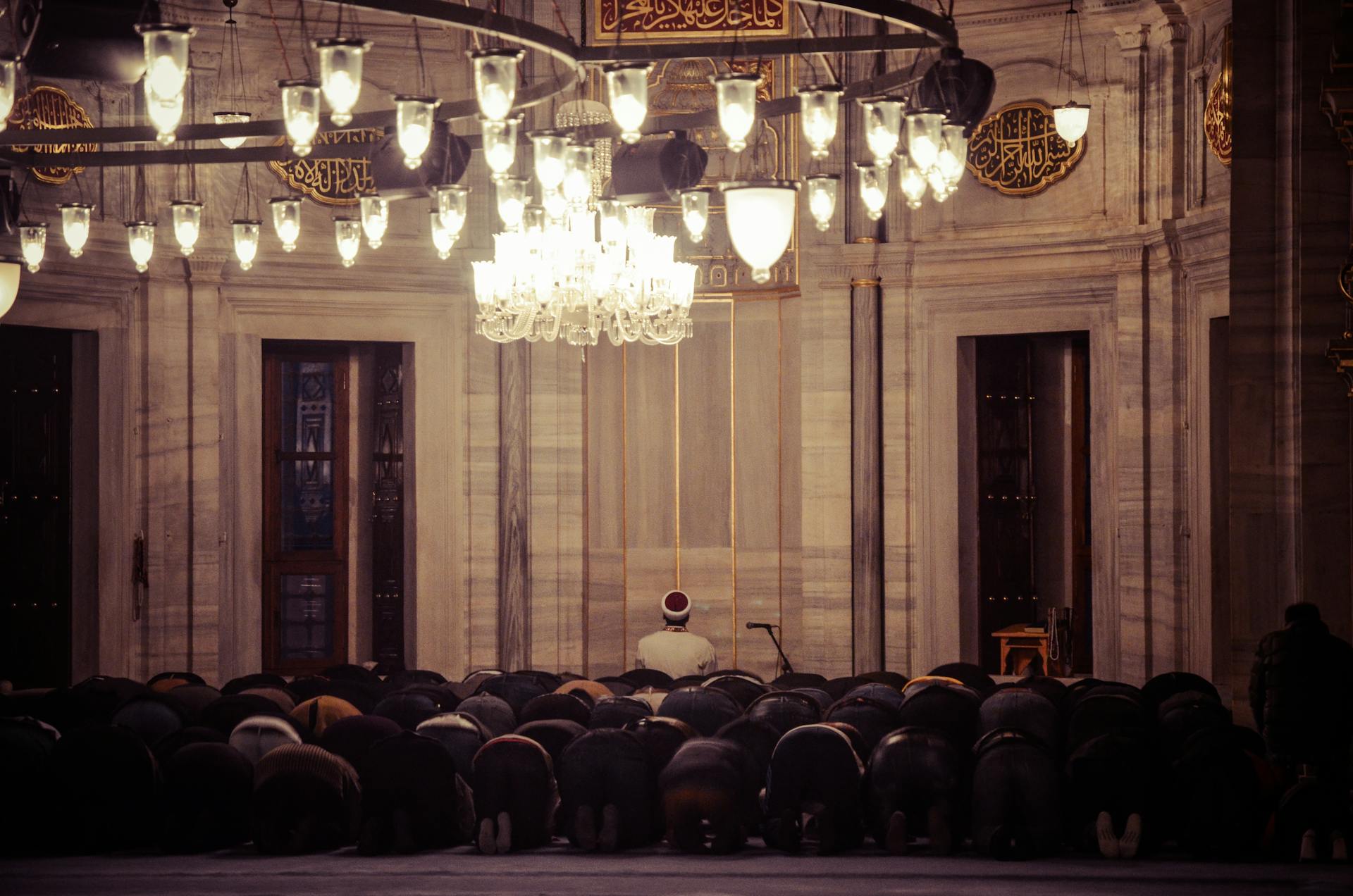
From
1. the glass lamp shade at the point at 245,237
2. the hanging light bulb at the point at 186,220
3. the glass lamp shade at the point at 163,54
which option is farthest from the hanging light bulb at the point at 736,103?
the glass lamp shade at the point at 245,237

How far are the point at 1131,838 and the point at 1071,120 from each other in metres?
5.11

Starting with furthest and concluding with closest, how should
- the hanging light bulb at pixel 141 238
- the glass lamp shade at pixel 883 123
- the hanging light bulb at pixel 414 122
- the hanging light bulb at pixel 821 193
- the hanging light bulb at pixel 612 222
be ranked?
1. the hanging light bulb at pixel 612 222
2. the hanging light bulb at pixel 141 238
3. the hanging light bulb at pixel 821 193
4. the glass lamp shade at pixel 883 123
5. the hanging light bulb at pixel 414 122

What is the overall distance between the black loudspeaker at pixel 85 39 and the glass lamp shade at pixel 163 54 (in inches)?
47.9

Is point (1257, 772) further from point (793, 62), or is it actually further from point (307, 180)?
point (307, 180)

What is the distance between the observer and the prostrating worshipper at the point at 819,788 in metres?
5.99

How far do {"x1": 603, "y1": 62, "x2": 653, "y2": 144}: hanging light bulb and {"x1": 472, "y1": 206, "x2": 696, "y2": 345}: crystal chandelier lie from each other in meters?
2.96

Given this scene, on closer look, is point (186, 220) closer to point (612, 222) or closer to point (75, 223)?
point (75, 223)

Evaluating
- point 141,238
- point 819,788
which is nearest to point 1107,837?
point 819,788

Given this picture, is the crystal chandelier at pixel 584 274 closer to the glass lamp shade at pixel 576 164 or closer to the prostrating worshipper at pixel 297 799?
the glass lamp shade at pixel 576 164

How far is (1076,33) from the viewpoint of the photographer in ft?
33.4

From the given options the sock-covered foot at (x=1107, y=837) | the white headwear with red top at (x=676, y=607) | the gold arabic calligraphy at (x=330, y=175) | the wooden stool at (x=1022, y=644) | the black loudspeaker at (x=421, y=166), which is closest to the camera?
the sock-covered foot at (x=1107, y=837)

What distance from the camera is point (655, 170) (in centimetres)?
710

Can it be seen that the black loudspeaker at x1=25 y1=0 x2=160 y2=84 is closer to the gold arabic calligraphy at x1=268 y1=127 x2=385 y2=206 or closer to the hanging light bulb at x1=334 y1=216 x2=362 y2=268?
the hanging light bulb at x1=334 y1=216 x2=362 y2=268

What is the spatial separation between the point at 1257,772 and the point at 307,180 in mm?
7318
